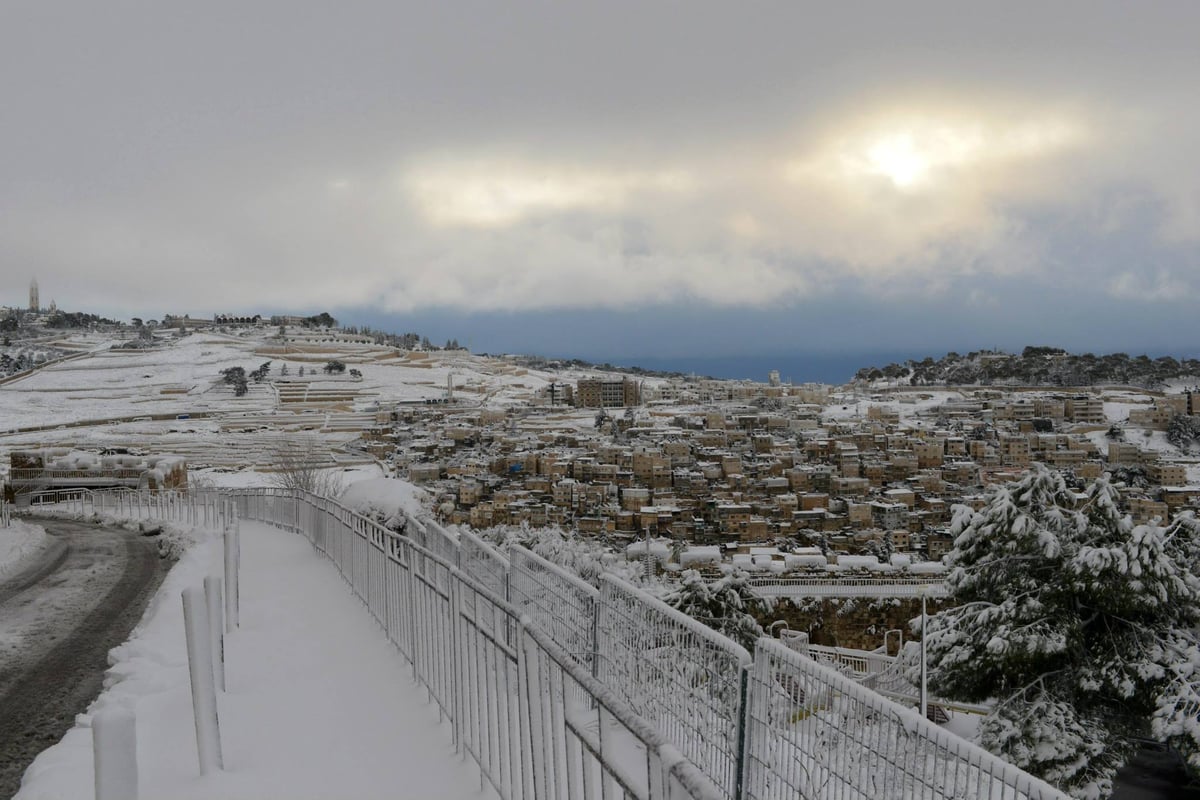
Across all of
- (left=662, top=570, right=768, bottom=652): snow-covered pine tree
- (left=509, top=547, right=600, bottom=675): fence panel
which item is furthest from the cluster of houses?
(left=509, top=547, right=600, bottom=675): fence panel

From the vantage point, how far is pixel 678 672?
3.25 meters

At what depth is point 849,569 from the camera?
33.7 metres

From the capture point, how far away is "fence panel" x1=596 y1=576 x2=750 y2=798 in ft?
9.47

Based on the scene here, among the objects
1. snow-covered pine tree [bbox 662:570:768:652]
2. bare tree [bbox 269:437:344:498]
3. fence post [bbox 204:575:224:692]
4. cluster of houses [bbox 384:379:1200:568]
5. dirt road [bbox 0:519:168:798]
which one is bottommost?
cluster of houses [bbox 384:379:1200:568]

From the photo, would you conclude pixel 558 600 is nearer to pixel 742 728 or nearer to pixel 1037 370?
pixel 742 728

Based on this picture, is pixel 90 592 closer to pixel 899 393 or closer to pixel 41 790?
pixel 41 790

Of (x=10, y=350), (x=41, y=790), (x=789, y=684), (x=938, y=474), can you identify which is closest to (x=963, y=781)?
(x=789, y=684)

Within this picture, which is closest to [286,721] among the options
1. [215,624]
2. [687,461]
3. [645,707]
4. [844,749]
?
[215,624]

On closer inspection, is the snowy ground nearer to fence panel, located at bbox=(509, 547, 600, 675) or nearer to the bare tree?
the bare tree

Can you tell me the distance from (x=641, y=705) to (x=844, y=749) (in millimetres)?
1371

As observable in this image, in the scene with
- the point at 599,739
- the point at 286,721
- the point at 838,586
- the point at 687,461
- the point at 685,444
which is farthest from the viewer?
the point at 685,444

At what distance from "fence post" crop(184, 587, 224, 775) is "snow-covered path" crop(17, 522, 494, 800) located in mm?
98

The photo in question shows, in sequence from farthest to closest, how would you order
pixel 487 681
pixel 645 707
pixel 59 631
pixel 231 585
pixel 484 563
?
pixel 59 631 < pixel 231 585 < pixel 484 563 < pixel 645 707 < pixel 487 681

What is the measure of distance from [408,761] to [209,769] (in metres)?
0.89
